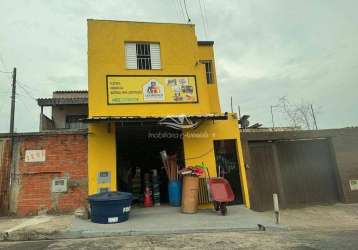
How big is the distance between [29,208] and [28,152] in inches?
78.7

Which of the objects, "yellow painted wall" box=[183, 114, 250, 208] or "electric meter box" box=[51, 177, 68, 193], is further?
"yellow painted wall" box=[183, 114, 250, 208]

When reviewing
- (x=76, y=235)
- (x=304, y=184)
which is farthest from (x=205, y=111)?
(x=76, y=235)

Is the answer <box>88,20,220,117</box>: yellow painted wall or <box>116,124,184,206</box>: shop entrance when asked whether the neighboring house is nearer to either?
<box>116,124,184,206</box>: shop entrance

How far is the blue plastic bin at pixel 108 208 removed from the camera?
9242 millimetres

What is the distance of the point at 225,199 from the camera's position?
33.5ft

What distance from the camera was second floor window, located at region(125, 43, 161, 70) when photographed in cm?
1288

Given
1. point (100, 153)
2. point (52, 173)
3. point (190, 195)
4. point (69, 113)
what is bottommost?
point (190, 195)

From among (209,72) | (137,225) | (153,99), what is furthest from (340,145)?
(137,225)

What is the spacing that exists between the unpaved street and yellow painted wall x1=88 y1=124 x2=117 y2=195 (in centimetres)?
354

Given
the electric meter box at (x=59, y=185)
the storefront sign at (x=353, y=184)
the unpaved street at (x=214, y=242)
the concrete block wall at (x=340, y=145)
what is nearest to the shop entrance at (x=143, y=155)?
the electric meter box at (x=59, y=185)

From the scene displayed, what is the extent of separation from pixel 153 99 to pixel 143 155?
5656 mm

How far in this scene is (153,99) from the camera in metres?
12.4

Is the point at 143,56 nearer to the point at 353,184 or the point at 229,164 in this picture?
the point at 229,164

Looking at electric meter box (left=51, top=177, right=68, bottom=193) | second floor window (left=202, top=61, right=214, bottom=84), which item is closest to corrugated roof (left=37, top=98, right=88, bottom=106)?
second floor window (left=202, top=61, right=214, bottom=84)
